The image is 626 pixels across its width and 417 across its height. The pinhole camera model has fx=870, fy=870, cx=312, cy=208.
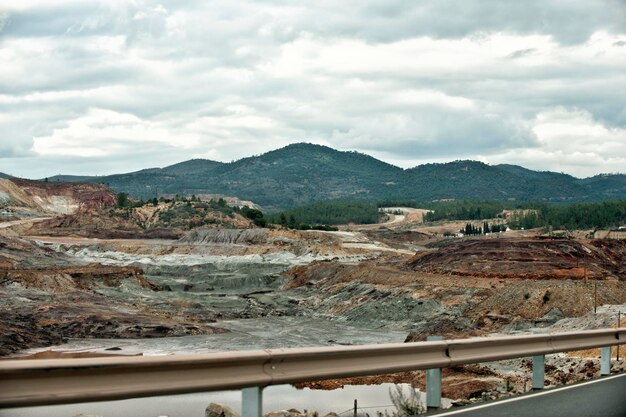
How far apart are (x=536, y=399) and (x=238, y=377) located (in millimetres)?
5080

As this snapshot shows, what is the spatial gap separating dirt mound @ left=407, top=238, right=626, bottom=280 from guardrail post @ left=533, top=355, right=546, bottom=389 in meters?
57.4

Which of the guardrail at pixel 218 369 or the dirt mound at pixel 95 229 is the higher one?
the dirt mound at pixel 95 229

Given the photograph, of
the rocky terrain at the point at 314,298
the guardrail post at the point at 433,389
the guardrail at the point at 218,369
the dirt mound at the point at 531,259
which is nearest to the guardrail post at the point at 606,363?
the rocky terrain at the point at 314,298

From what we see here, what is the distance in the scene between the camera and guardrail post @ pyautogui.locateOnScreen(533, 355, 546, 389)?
12562 millimetres

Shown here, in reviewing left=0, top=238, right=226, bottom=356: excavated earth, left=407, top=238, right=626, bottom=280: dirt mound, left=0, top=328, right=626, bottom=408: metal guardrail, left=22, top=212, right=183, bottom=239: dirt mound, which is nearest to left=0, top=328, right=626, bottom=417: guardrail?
left=0, top=328, right=626, bottom=408: metal guardrail

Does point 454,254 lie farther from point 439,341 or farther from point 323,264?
point 439,341

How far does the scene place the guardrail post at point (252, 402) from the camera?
8.22 m

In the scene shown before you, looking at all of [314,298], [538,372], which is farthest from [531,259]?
[538,372]

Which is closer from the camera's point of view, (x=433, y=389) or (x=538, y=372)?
(x=433, y=389)

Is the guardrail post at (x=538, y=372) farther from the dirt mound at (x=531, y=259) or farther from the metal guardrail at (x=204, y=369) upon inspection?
the dirt mound at (x=531, y=259)

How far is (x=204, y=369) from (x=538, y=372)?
21.4 ft

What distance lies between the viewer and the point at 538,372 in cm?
1269

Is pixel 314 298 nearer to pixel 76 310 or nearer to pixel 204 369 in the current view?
pixel 76 310

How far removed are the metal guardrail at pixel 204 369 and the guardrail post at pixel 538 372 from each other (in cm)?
143
